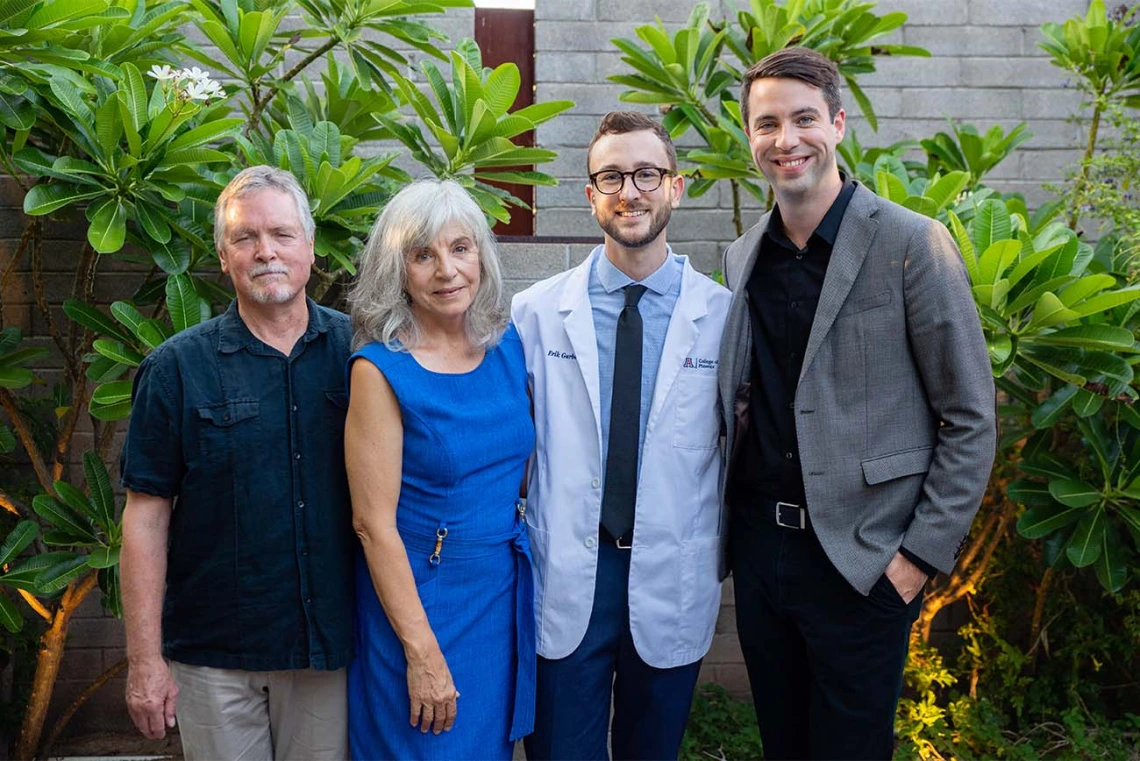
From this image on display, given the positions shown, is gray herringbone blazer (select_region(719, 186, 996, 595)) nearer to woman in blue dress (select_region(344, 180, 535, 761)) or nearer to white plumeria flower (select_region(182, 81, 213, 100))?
woman in blue dress (select_region(344, 180, 535, 761))

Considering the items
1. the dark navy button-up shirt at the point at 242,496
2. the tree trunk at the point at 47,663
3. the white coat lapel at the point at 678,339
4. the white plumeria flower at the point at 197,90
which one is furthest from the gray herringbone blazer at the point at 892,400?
the tree trunk at the point at 47,663

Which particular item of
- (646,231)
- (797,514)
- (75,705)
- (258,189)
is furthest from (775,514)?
(75,705)

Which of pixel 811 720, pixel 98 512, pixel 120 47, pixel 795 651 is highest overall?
pixel 120 47

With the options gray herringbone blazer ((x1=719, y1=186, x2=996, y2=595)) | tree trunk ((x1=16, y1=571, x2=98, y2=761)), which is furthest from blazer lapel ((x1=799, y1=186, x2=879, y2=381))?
tree trunk ((x1=16, y1=571, x2=98, y2=761))

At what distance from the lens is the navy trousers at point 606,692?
2.00 m

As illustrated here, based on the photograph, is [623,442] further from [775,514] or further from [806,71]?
[806,71]

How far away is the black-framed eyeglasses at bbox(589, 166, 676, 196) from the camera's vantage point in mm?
2039

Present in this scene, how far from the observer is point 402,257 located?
1.87 m

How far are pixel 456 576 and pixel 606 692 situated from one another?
449mm

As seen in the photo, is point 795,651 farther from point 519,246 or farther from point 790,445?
point 519,246

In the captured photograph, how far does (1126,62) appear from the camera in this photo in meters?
3.24

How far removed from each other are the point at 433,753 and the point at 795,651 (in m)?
0.77

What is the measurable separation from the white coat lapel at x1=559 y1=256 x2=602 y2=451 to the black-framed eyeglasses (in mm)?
199

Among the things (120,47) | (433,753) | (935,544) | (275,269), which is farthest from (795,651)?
(120,47)
